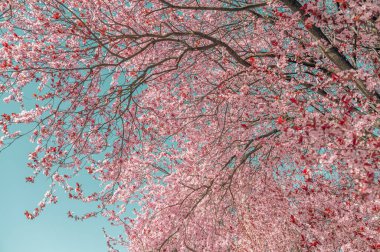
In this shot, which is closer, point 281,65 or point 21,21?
point 281,65

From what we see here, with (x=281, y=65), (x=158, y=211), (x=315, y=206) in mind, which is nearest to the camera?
(x=281, y=65)

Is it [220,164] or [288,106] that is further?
[220,164]

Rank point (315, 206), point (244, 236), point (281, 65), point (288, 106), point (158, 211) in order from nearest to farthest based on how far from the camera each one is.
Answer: point (288, 106) → point (281, 65) → point (315, 206) → point (158, 211) → point (244, 236)

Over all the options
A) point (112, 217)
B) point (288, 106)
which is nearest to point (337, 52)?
point (288, 106)

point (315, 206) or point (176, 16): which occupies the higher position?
point (176, 16)

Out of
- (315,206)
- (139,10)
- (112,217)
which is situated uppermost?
(139,10)

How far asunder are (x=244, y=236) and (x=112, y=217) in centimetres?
405

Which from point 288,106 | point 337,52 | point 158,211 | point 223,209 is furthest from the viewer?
point 223,209

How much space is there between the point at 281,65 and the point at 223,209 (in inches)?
165

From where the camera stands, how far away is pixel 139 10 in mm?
7641

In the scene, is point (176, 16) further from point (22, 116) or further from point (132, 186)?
point (132, 186)

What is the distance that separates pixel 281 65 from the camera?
16.7 ft

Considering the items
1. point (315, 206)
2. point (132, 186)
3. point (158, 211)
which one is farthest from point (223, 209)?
point (132, 186)

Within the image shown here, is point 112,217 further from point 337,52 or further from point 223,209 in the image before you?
point 337,52
